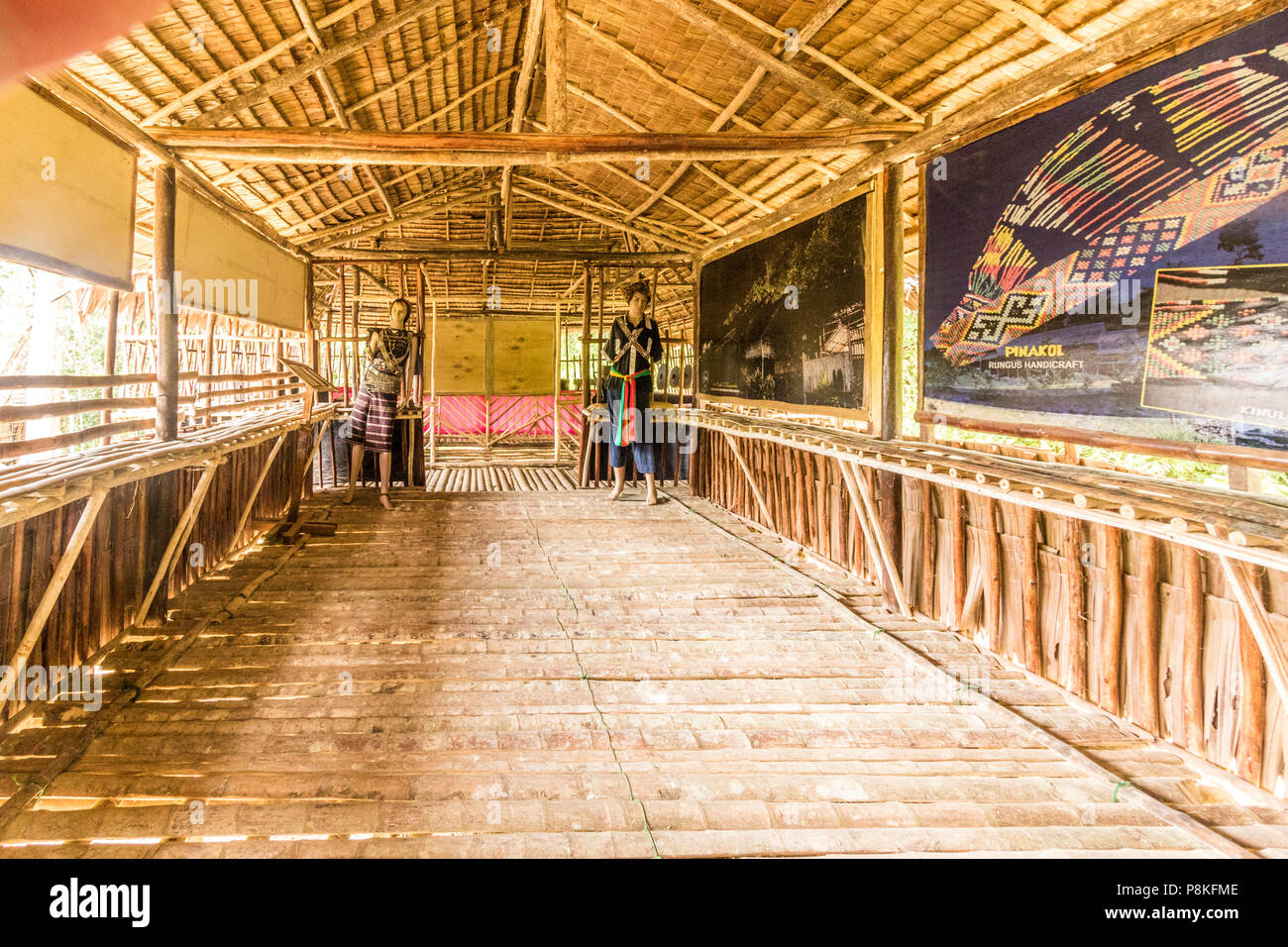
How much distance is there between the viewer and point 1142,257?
2.58m

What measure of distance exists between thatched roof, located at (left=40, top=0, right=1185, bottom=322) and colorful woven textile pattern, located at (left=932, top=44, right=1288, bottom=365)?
2.51ft

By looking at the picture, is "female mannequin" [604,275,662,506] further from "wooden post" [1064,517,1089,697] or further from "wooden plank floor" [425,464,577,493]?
"wooden post" [1064,517,1089,697]

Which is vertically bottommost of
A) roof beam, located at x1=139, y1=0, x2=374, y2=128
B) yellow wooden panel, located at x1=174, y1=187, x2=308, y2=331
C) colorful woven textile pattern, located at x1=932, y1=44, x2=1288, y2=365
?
colorful woven textile pattern, located at x1=932, y1=44, x2=1288, y2=365

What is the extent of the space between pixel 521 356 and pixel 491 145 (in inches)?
311

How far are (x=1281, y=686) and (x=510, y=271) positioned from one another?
12558 millimetres

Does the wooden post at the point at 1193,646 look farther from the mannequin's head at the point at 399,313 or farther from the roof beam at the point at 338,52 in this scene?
the mannequin's head at the point at 399,313

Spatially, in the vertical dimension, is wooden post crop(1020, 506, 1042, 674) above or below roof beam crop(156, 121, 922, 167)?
below

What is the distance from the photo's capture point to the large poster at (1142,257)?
2.22m

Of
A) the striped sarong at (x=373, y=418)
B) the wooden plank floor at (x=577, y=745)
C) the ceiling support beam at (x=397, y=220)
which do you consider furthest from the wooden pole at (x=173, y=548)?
the ceiling support beam at (x=397, y=220)

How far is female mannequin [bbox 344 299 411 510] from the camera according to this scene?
6.62 m

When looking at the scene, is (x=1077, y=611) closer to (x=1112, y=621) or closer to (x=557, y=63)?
(x=1112, y=621)

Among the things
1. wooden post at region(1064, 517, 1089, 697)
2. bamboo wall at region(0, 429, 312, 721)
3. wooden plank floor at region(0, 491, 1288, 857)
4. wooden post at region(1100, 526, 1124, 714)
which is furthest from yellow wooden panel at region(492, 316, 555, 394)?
wooden post at region(1100, 526, 1124, 714)

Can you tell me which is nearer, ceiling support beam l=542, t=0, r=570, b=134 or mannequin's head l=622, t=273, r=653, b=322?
ceiling support beam l=542, t=0, r=570, b=134

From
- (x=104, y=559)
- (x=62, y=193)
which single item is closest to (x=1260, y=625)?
(x=104, y=559)
